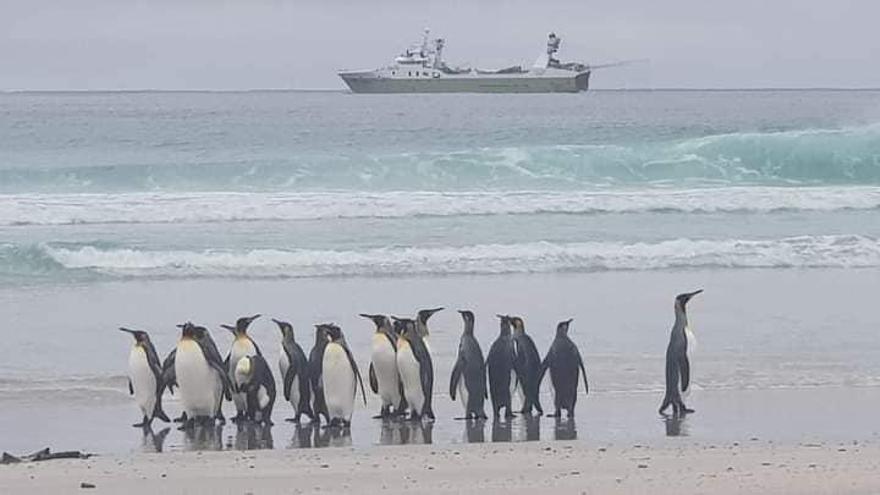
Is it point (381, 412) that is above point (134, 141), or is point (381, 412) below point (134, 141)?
below

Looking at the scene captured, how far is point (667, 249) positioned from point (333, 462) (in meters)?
10.0

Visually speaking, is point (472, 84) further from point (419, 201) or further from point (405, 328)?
point (405, 328)

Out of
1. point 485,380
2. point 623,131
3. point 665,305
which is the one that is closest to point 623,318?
point 665,305

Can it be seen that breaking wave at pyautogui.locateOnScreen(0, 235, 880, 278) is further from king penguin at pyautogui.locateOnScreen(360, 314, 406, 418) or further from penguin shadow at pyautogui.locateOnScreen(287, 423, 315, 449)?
penguin shadow at pyautogui.locateOnScreen(287, 423, 315, 449)

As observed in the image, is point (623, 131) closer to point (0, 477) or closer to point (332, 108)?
point (332, 108)

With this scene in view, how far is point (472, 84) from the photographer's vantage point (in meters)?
78.1

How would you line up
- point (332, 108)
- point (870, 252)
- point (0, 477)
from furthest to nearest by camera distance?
1. point (332, 108)
2. point (870, 252)
3. point (0, 477)

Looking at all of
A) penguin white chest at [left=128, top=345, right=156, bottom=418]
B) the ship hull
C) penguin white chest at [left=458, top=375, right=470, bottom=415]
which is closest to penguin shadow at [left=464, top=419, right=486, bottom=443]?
penguin white chest at [left=458, top=375, right=470, bottom=415]

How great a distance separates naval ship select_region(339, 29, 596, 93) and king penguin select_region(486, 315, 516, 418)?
67.4 metres

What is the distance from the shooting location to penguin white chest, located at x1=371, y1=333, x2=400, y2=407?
9.02 m

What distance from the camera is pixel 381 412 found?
920cm

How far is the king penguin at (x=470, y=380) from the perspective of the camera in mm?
8961

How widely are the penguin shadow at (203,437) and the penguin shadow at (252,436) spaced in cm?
8

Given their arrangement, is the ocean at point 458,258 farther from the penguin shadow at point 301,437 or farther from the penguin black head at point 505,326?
the penguin black head at point 505,326
